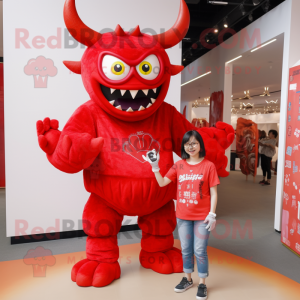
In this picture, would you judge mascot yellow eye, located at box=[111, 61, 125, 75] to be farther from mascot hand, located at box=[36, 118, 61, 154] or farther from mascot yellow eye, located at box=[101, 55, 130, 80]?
mascot hand, located at box=[36, 118, 61, 154]

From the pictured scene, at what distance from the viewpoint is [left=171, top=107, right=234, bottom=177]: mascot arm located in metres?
2.41

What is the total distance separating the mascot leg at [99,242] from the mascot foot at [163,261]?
0.30 meters

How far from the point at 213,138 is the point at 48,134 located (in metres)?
1.28

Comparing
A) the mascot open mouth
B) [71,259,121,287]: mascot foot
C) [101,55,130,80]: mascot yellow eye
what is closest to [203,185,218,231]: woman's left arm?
the mascot open mouth

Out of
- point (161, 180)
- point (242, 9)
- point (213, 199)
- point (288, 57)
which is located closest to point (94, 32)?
point (161, 180)

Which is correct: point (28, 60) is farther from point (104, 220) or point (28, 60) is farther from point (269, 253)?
point (269, 253)

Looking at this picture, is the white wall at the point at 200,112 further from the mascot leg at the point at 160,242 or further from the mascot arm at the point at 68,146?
the mascot arm at the point at 68,146

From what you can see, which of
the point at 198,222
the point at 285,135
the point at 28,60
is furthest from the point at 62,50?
the point at 285,135

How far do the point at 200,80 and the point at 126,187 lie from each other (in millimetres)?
7262

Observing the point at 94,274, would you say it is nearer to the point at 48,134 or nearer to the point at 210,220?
the point at 210,220

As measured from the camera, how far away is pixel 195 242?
6.98 feet

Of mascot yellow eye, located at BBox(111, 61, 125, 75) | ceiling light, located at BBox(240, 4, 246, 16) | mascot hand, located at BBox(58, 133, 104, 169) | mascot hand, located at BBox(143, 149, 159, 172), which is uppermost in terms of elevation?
ceiling light, located at BBox(240, 4, 246, 16)

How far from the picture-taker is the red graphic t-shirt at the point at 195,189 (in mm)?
2082

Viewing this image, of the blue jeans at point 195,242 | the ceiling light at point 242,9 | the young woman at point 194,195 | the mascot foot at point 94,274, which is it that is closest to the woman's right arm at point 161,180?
the young woman at point 194,195
